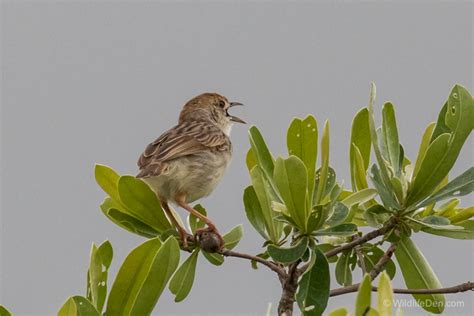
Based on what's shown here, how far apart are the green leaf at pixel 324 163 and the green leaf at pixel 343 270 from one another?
2.14 feet

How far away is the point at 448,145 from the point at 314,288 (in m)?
0.82

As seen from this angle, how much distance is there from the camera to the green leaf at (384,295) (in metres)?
2.42

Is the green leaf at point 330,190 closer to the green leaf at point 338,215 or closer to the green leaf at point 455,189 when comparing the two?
the green leaf at point 338,215

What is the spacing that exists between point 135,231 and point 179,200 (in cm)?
167

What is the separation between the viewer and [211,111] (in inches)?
320

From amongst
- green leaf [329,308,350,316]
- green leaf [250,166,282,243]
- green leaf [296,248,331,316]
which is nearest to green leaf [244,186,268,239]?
green leaf [250,166,282,243]

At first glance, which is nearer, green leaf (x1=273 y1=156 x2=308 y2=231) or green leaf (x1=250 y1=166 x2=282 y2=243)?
green leaf (x1=273 y1=156 x2=308 y2=231)

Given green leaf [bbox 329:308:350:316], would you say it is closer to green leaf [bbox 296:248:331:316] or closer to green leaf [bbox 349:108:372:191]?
green leaf [bbox 296:248:331:316]

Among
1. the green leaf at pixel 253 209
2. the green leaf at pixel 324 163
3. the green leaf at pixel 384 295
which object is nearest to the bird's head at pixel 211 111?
the green leaf at pixel 253 209

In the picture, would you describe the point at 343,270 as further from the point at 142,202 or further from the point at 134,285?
the point at 134,285

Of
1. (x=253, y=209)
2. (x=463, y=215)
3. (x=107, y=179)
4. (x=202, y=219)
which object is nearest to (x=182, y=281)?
(x=253, y=209)

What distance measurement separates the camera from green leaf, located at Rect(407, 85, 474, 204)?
11.6 feet

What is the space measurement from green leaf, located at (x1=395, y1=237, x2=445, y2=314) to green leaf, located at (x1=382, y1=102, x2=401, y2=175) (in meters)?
0.35

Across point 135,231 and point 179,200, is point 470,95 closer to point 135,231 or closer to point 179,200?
point 135,231
